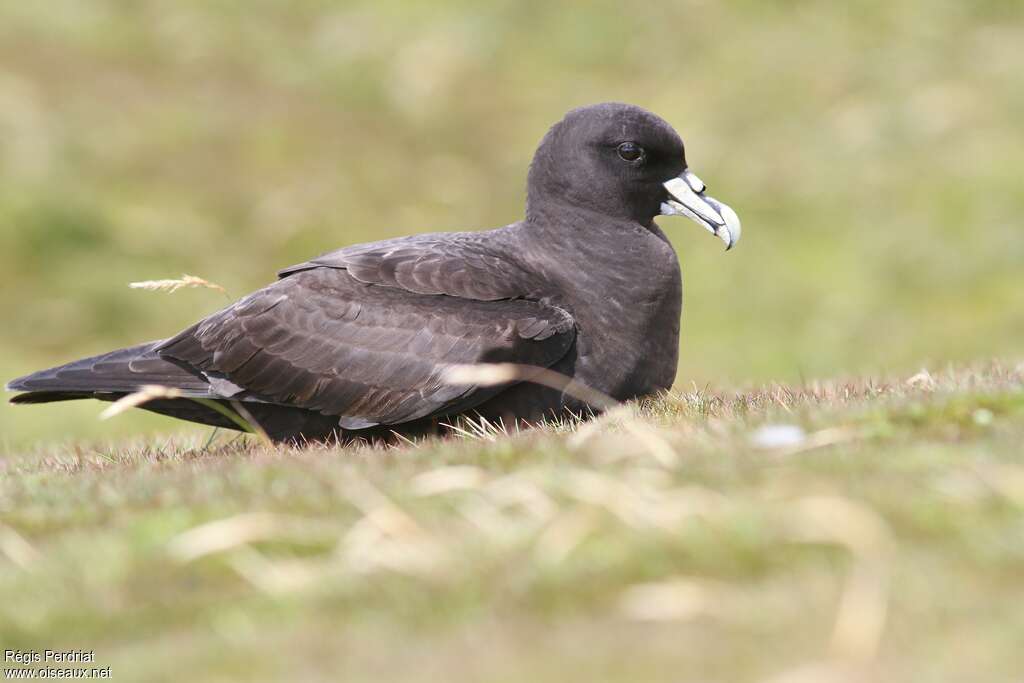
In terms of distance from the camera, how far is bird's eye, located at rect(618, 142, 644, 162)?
8.09 meters

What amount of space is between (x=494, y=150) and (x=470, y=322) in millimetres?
17618

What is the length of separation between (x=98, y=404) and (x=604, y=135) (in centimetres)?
1090

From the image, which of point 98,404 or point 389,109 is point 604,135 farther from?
point 389,109

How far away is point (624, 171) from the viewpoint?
8.13 meters

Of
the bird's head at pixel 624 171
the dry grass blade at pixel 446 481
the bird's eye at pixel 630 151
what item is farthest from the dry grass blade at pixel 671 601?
the bird's eye at pixel 630 151

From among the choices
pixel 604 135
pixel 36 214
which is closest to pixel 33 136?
pixel 36 214

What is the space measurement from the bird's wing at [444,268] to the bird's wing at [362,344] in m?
0.05

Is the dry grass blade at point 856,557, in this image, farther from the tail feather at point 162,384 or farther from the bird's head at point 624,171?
the tail feather at point 162,384

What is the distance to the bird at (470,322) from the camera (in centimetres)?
739

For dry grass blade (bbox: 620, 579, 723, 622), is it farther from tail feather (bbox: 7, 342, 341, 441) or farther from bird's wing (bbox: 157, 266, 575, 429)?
tail feather (bbox: 7, 342, 341, 441)

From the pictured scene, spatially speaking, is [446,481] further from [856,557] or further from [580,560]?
[856,557]

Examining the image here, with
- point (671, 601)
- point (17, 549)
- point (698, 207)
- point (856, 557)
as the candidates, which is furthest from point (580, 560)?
point (698, 207)

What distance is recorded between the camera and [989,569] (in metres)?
4.09

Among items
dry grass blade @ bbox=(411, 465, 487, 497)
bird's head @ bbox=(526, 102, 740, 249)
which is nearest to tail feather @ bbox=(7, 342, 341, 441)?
bird's head @ bbox=(526, 102, 740, 249)
